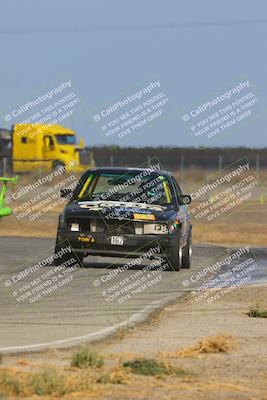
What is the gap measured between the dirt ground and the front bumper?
5.12 m

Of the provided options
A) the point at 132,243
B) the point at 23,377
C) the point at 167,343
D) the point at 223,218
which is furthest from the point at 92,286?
the point at 223,218

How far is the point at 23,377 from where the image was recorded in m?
8.62

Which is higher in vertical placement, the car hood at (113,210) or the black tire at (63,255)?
the car hood at (113,210)

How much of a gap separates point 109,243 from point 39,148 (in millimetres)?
44162

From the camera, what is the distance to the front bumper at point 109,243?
19750 millimetres

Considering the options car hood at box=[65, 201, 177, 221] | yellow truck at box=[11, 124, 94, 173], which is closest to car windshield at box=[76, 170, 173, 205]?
car hood at box=[65, 201, 177, 221]

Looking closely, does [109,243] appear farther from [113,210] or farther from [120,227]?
[113,210]

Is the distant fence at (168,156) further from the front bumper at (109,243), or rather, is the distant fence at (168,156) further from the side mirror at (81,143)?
the front bumper at (109,243)

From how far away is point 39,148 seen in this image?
209 ft

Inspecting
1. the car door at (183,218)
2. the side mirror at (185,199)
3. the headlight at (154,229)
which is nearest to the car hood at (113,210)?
the headlight at (154,229)

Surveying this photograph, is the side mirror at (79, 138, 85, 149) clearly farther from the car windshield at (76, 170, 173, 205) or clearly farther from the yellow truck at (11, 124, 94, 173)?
the car windshield at (76, 170, 173, 205)

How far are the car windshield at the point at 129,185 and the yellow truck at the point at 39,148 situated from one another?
4206 cm

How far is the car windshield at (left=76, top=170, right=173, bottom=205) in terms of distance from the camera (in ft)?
→ 67.1

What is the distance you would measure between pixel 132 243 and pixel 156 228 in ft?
1.55
